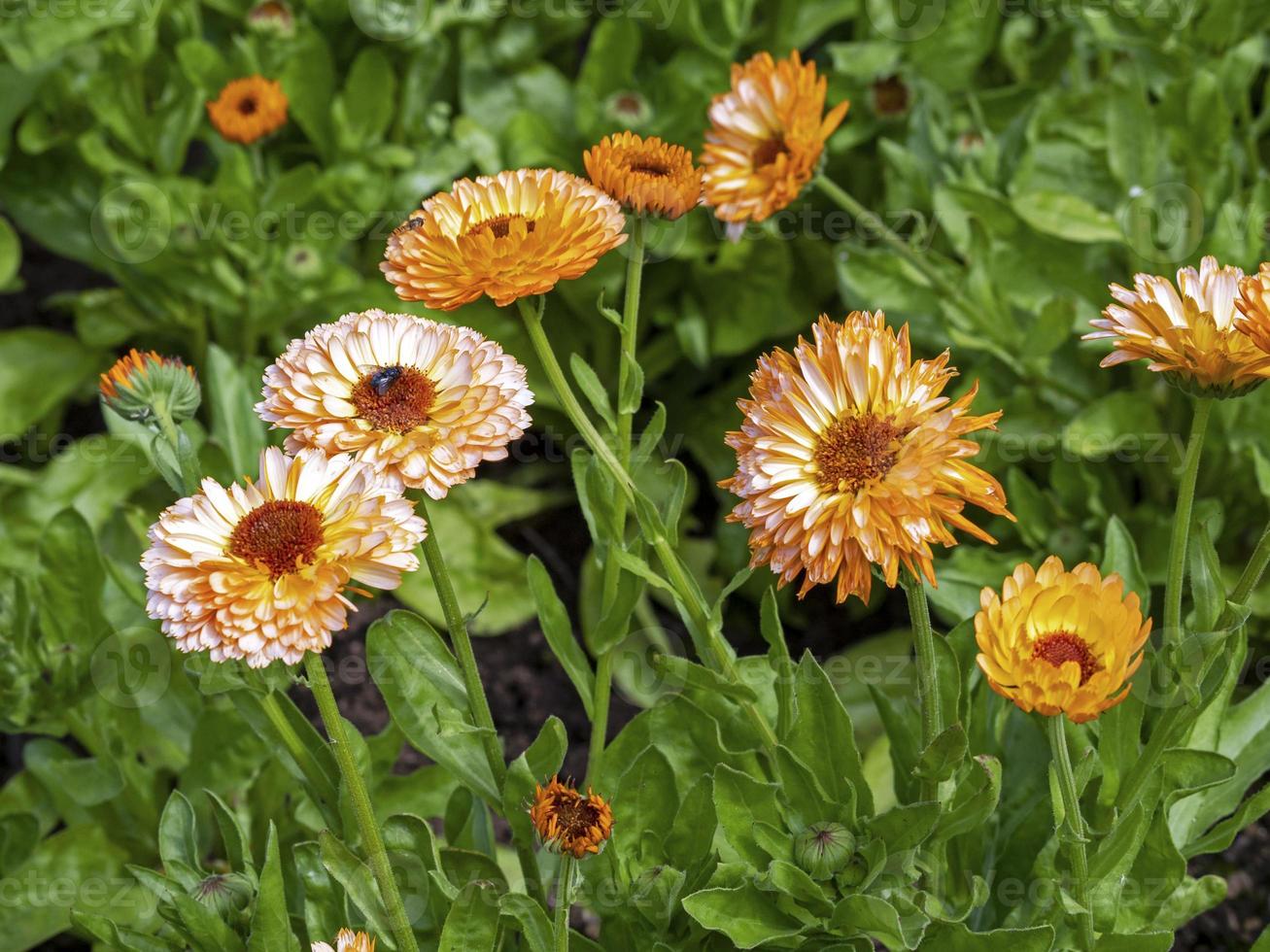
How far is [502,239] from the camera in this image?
1.30 m

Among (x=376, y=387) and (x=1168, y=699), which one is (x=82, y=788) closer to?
(x=376, y=387)

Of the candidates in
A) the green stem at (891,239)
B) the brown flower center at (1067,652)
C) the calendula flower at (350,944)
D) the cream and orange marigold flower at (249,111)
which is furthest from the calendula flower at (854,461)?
the cream and orange marigold flower at (249,111)

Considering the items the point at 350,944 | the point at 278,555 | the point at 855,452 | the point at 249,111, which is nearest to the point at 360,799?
the point at 350,944

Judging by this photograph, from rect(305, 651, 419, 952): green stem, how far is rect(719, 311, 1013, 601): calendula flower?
385 mm

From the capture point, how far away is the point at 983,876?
1692mm

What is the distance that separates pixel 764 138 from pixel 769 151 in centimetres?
2

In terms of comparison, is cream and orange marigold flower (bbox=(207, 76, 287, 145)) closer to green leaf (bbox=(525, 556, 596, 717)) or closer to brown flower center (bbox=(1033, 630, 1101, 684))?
green leaf (bbox=(525, 556, 596, 717))

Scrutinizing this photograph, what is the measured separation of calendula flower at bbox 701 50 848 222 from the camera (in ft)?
6.01

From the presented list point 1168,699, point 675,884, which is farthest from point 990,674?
point 675,884

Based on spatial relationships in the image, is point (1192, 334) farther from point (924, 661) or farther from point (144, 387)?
point (144, 387)

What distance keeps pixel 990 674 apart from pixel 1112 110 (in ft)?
5.20

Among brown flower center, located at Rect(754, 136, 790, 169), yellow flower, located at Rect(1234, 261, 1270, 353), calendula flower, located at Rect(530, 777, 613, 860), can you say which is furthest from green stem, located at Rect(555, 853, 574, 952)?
brown flower center, located at Rect(754, 136, 790, 169)

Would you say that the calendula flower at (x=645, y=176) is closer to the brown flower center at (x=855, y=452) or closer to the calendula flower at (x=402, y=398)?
the calendula flower at (x=402, y=398)

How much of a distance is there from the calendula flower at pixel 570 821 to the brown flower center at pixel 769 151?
3.19 ft
